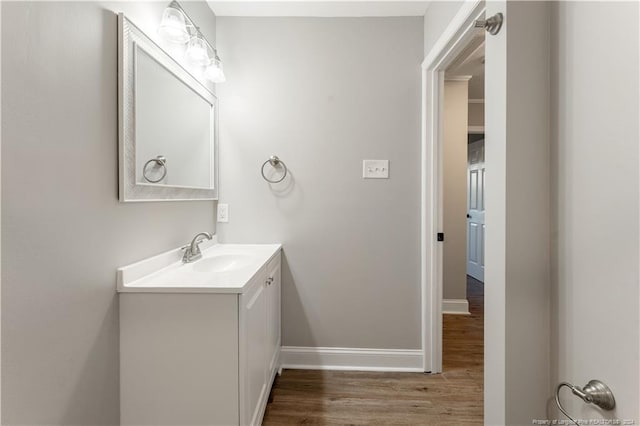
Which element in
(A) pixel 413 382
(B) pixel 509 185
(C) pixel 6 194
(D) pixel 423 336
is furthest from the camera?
(D) pixel 423 336

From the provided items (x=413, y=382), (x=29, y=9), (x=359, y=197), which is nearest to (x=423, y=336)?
(x=413, y=382)

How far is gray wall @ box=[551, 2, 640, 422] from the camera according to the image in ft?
2.22

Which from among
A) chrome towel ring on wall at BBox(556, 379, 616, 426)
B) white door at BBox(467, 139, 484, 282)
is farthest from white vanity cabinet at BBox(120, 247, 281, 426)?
white door at BBox(467, 139, 484, 282)

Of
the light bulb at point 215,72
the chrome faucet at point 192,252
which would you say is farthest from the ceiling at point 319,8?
the chrome faucet at point 192,252

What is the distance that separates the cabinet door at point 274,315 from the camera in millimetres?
1831

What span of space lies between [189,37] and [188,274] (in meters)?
1.25

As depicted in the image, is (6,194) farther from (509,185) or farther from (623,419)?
(623,419)

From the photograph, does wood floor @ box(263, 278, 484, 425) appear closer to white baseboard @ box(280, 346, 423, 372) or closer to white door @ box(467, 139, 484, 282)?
white baseboard @ box(280, 346, 423, 372)

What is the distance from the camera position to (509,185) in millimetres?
946

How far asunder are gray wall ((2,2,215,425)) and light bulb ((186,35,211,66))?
396mm

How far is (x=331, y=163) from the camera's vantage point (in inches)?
87.8

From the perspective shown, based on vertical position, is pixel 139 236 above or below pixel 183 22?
below

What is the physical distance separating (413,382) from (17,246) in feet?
7.09

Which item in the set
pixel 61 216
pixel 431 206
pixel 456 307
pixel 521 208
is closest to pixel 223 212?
pixel 61 216
